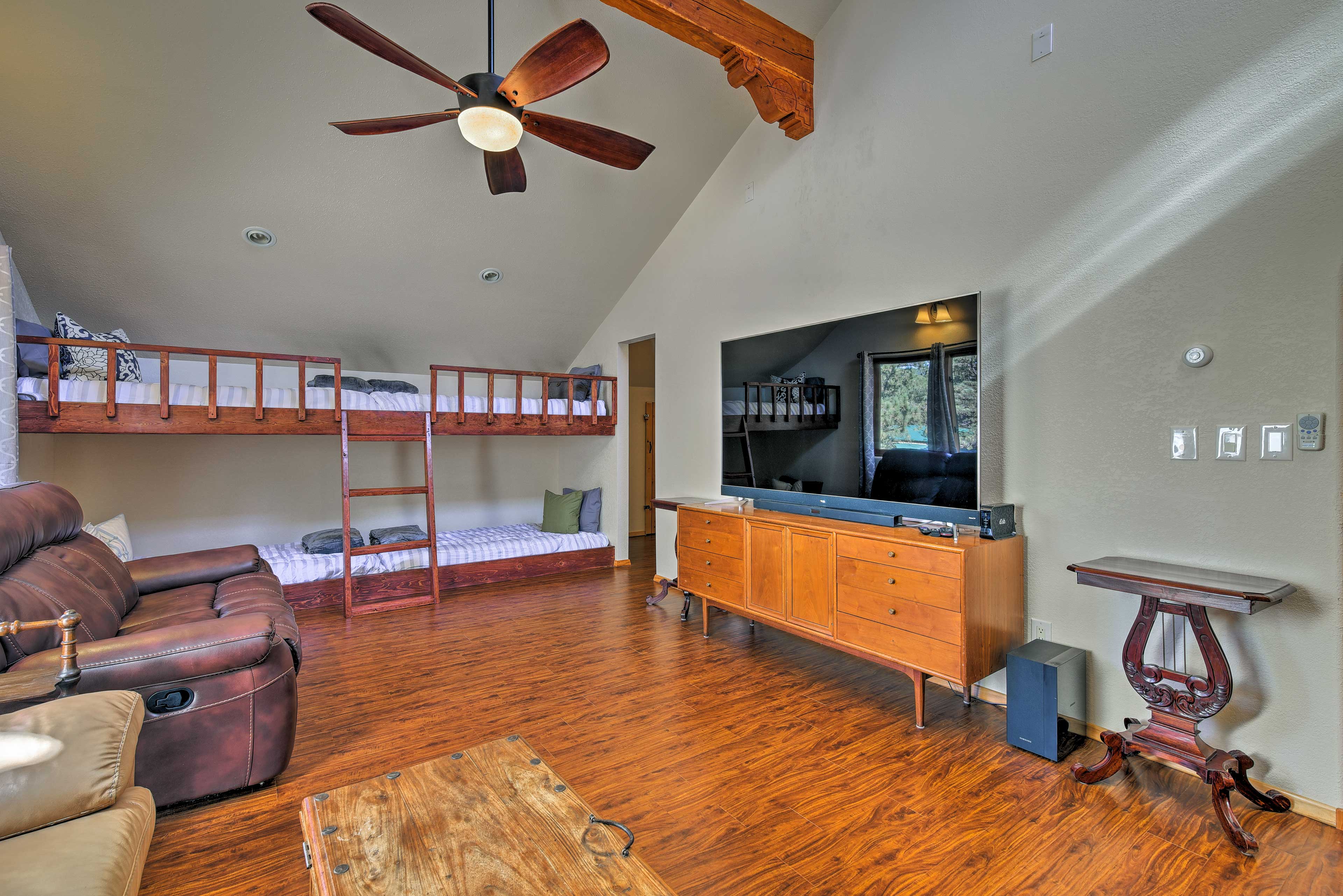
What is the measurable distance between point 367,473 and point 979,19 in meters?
5.92

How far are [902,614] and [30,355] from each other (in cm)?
503

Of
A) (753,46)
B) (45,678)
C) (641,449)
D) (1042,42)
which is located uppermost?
(753,46)

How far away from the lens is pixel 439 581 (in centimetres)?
512

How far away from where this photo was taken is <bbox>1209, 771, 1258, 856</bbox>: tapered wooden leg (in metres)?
1.80

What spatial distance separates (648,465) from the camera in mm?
7902

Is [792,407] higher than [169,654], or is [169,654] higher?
[792,407]

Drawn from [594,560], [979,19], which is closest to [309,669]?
[594,560]

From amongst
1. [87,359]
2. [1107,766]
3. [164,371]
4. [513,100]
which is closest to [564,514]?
[164,371]

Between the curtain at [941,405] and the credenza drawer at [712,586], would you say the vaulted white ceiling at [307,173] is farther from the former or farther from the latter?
the credenza drawer at [712,586]

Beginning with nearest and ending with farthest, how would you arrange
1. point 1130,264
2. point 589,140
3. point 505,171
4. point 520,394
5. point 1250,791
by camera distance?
point 1250,791 → point 1130,264 → point 589,140 → point 505,171 → point 520,394

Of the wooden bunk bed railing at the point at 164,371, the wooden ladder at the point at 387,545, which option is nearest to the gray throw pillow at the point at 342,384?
the wooden bunk bed railing at the point at 164,371

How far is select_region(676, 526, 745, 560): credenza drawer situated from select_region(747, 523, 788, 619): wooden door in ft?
0.31

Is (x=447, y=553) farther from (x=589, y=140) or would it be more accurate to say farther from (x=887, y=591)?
(x=887, y=591)

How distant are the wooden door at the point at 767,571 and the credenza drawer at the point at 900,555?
0.41 m
